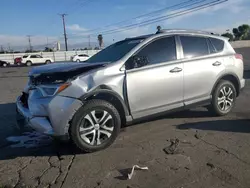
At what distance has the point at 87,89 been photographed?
173 inches

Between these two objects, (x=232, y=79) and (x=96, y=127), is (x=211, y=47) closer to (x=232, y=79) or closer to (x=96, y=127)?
(x=232, y=79)

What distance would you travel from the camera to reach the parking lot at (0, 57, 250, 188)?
3.51 metres

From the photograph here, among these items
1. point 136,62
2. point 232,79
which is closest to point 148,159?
point 136,62

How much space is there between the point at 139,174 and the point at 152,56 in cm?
229

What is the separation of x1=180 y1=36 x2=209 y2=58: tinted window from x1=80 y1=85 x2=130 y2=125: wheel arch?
1697mm

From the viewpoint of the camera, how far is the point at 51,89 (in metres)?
4.33

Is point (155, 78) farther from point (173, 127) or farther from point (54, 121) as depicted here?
point (54, 121)

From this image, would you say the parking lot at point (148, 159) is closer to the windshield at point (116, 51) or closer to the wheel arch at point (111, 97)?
the wheel arch at point (111, 97)

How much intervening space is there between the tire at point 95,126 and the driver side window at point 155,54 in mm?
837

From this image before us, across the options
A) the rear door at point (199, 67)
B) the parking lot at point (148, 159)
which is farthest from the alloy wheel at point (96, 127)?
the rear door at point (199, 67)

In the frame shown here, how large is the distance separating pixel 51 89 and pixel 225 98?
375 cm

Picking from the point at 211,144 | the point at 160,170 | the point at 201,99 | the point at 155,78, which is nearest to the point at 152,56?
the point at 155,78

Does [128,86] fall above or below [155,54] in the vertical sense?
below

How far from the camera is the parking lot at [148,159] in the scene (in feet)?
11.5
